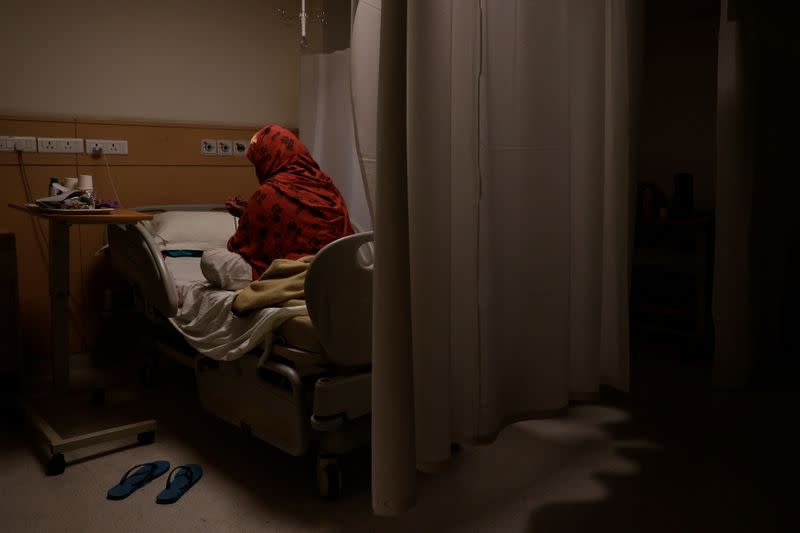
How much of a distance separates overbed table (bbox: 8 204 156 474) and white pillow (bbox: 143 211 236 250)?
2.28 ft

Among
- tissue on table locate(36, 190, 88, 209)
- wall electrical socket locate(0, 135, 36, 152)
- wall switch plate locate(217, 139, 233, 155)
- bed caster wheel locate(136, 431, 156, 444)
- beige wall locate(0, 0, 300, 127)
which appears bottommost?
bed caster wheel locate(136, 431, 156, 444)

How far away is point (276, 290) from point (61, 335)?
1.05m

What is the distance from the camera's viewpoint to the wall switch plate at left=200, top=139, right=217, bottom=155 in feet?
12.1

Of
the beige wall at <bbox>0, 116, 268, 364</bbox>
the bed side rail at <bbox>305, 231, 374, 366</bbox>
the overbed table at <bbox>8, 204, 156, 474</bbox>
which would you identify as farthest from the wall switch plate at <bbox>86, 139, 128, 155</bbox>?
the bed side rail at <bbox>305, 231, 374, 366</bbox>

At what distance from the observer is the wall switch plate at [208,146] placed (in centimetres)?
369

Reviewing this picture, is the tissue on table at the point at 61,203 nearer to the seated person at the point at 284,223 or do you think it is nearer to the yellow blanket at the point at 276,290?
the seated person at the point at 284,223

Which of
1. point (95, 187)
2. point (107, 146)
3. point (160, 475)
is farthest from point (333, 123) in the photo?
point (160, 475)

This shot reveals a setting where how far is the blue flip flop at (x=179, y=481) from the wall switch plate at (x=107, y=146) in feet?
6.29

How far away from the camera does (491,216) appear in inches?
52.9

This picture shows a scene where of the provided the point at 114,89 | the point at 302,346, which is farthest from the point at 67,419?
the point at 114,89

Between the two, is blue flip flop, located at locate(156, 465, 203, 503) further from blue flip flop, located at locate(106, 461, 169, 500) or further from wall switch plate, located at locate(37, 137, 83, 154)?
wall switch plate, located at locate(37, 137, 83, 154)

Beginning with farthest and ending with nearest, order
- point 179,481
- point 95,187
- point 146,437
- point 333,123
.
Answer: point 333,123 < point 95,187 < point 146,437 < point 179,481

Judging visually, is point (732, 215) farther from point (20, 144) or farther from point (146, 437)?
point (20, 144)

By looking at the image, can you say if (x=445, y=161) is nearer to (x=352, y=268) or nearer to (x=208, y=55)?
(x=352, y=268)
